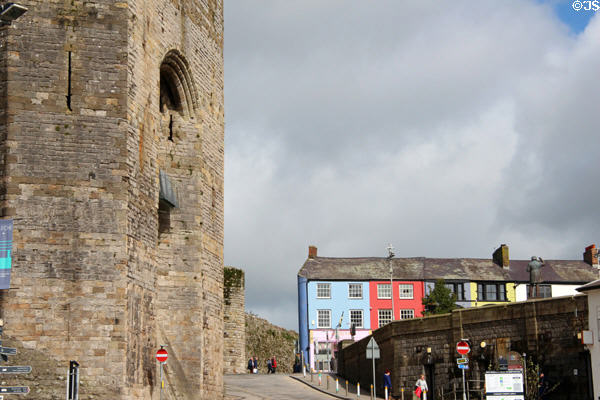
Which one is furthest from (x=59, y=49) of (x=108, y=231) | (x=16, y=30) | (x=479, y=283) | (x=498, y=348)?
(x=479, y=283)

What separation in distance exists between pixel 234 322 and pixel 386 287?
22.5 m

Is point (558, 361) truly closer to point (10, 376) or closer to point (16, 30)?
point (10, 376)

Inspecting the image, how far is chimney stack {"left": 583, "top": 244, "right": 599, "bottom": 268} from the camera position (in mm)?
68562

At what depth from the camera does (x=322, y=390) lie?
34.6 m

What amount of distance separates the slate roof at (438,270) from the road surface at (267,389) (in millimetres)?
23980

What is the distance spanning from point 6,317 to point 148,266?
388cm

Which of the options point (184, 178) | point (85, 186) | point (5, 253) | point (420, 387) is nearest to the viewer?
point (5, 253)

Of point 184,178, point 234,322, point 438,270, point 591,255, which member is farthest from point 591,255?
point 184,178

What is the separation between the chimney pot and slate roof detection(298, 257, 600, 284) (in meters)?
0.49

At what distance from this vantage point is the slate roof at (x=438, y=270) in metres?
65.2

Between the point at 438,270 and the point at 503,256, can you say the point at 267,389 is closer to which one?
the point at 438,270

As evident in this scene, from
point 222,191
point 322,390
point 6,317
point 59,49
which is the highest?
point 59,49

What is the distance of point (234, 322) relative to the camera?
4534cm

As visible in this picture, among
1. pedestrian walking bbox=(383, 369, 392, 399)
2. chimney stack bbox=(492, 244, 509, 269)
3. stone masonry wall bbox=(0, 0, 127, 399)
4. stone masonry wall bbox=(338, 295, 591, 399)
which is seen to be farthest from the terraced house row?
stone masonry wall bbox=(0, 0, 127, 399)
